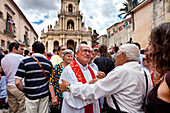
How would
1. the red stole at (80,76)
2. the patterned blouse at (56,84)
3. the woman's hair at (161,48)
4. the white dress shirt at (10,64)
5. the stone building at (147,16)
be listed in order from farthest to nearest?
the stone building at (147,16) → the white dress shirt at (10,64) → the patterned blouse at (56,84) → the red stole at (80,76) → the woman's hair at (161,48)

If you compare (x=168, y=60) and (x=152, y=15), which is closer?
(x=168, y=60)

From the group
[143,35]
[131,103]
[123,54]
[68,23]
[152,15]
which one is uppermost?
[68,23]

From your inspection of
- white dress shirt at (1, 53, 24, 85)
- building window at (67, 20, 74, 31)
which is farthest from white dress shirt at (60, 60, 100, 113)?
building window at (67, 20, 74, 31)

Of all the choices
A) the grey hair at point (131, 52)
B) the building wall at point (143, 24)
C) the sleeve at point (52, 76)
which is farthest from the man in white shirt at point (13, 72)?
the building wall at point (143, 24)

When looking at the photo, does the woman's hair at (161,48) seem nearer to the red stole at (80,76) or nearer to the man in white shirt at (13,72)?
the red stole at (80,76)

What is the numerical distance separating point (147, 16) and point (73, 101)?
32.1ft

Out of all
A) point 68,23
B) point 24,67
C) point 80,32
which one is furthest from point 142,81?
point 68,23

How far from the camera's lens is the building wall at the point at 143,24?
29.9 feet

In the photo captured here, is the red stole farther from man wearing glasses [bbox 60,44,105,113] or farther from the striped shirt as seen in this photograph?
the striped shirt

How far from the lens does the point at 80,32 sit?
3566cm

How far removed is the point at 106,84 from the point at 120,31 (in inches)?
1184

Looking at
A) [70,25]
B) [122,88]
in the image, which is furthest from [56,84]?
[70,25]

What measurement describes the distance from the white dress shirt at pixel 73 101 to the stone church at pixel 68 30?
32775 millimetres

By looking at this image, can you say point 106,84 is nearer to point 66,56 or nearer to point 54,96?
point 54,96
